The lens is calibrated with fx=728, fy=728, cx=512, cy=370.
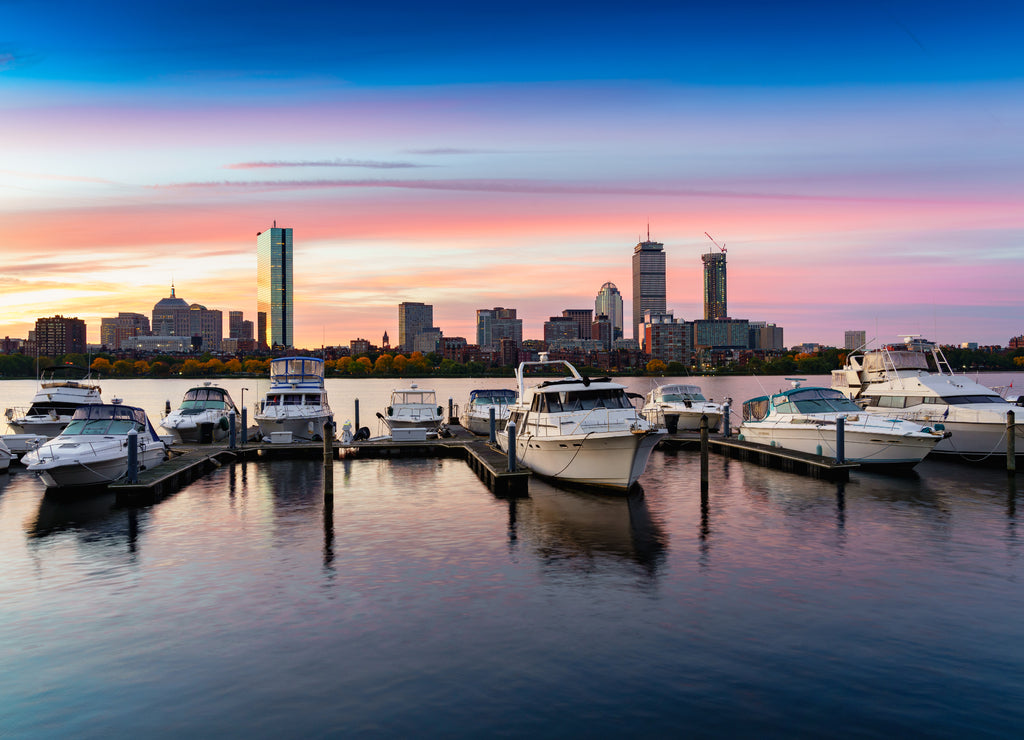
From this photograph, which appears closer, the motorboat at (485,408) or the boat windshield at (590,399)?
the boat windshield at (590,399)

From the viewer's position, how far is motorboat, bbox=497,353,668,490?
26.7 meters

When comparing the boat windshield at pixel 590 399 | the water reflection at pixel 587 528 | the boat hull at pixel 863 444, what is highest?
the boat windshield at pixel 590 399

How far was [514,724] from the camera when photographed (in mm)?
9992

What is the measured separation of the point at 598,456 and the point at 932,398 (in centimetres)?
2025

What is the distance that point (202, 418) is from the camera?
44500mm

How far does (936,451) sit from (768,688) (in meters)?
31.1

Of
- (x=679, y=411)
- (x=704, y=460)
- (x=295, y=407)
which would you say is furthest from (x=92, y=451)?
(x=679, y=411)

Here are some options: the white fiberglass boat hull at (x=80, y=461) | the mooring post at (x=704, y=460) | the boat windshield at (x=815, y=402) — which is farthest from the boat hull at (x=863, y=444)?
the white fiberglass boat hull at (x=80, y=461)

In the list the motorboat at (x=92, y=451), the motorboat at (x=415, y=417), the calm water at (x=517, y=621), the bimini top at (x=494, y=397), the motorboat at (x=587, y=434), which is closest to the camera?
the calm water at (x=517, y=621)

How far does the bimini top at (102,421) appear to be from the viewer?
29.4 m

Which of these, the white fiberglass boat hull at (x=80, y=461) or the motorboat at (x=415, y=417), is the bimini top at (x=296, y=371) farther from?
the white fiberglass boat hull at (x=80, y=461)

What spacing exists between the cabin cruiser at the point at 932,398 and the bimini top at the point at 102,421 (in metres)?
36.6

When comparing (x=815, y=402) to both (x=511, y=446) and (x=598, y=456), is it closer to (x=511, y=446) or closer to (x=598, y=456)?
(x=598, y=456)

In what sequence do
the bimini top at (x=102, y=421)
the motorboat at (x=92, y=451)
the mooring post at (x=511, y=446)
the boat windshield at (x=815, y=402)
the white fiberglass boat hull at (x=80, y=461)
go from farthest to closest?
the boat windshield at (x=815, y=402)
the bimini top at (x=102, y=421)
the mooring post at (x=511, y=446)
the motorboat at (x=92, y=451)
the white fiberglass boat hull at (x=80, y=461)
